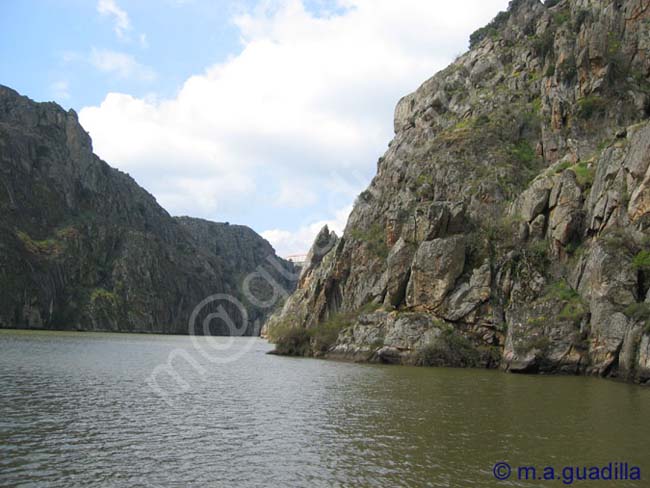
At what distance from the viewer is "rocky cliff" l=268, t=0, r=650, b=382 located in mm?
57438

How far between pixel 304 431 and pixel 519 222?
180ft

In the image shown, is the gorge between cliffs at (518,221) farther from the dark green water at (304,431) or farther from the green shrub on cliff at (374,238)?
the dark green water at (304,431)

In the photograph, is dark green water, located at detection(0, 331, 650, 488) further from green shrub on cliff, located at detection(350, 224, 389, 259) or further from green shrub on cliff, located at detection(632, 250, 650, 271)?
green shrub on cliff, located at detection(350, 224, 389, 259)

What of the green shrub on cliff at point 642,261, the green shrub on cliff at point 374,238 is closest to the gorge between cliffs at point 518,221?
the green shrub on cliff at point 642,261

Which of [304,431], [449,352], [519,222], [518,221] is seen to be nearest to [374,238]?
[518,221]

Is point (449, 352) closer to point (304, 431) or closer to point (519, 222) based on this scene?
point (519, 222)

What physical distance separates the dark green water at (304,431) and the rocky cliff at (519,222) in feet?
45.5

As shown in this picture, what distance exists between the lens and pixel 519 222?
74000 millimetres

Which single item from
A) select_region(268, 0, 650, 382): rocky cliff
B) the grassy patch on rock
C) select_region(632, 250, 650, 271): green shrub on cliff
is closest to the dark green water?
select_region(632, 250, 650, 271): green shrub on cliff

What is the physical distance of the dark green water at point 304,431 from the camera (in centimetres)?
2016

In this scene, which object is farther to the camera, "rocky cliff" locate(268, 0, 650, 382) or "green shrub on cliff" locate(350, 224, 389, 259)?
"green shrub on cliff" locate(350, 224, 389, 259)

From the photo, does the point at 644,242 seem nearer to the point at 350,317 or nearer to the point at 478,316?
the point at 478,316

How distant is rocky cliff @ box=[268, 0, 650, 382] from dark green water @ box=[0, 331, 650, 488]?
13.9 m

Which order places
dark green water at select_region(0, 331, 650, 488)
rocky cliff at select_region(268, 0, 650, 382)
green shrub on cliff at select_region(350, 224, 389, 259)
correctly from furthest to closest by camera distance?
1. green shrub on cliff at select_region(350, 224, 389, 259)
2. rocky cliff at select_region(268, 0, 650, 382)
3. dark green water at select_region(0, 331, 650, 488)
